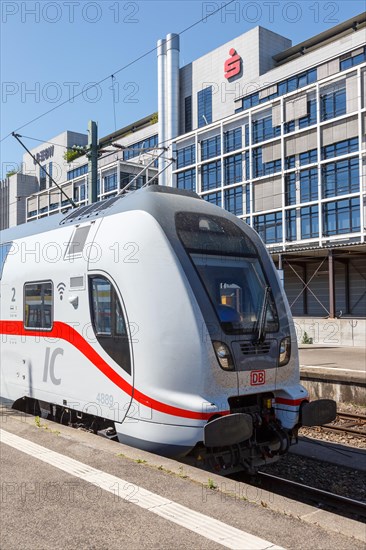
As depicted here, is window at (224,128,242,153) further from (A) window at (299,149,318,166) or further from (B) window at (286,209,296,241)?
(B) window at (286,209,296,241)

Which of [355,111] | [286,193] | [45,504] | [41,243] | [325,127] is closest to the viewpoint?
[45,504]

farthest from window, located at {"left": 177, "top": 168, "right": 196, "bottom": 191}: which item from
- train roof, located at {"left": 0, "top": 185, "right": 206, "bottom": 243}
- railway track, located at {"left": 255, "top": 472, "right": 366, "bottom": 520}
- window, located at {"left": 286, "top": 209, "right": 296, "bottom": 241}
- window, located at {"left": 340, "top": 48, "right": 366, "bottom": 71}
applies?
railway track, located at {"left": 255, "top": 472, "right": 366, "bottom": 520}

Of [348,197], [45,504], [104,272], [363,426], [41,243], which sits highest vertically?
[348,197]

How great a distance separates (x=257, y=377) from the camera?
19.4 feet

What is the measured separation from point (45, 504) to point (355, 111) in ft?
116

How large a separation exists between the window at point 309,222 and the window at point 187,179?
12470 millimetres

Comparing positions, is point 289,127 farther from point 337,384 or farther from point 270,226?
point 337,384

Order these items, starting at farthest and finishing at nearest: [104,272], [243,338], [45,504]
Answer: [104,272] < [243,338] < [45,504]

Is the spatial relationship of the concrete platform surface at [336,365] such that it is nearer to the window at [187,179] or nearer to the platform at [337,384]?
the platform at [337,384]

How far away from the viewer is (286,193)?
40.0 metres

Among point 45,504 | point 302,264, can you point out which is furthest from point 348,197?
point 45,504

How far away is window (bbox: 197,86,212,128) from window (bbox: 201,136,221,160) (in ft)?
10.3

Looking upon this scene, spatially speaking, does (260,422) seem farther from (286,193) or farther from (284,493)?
(286,193)

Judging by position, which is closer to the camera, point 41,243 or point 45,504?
point 45,504
